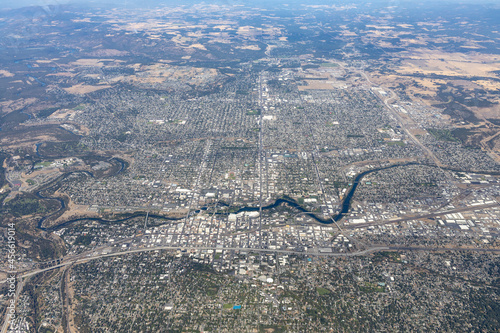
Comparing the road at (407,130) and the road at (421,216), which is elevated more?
the road at (407,130)

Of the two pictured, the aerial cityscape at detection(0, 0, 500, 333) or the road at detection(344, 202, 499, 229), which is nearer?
the aerial cityscape at detection(0, 0, 500, 333)

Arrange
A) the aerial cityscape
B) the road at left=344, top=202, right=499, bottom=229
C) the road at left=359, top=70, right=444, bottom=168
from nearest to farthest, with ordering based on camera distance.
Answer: the aerial cityscape
the road at left=344, top=202, right=499, bottom=229
the road at left=359, top=70, right=444, bottom=168

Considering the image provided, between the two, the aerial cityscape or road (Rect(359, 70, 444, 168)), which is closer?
the aerial cityscape

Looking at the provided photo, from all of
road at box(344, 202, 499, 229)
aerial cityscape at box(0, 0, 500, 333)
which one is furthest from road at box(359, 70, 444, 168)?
road at box(344, 202, 499, 229)

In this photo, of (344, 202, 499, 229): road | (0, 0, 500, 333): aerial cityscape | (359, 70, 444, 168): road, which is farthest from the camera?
(359, 70, 444, 168): road

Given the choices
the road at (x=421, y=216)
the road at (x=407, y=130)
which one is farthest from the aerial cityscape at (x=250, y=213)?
the road at (x=407, y=130)

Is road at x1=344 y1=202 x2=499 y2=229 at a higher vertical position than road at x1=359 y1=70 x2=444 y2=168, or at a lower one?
lower

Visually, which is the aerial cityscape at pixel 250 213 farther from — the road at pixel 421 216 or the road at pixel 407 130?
the road at pixel 407 130

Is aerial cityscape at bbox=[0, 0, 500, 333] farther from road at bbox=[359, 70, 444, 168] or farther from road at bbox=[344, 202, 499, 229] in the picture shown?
road at bbox=[359, 70, 444, 168]
